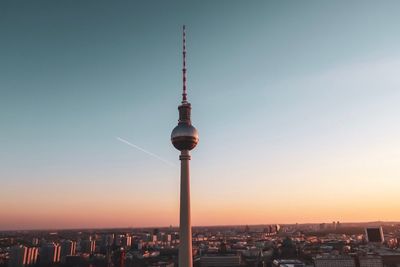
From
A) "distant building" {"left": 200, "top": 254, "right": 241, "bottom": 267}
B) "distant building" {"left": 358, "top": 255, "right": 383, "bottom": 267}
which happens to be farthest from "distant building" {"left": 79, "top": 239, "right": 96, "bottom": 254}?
"distant building" {"left": 358, "top": 255, "right": 383, "bottom": 267}

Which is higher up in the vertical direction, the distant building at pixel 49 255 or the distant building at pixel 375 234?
the distant building at pixel 375 234

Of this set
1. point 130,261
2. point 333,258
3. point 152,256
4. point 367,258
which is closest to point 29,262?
point 130,261

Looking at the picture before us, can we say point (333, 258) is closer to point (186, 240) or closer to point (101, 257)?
point (101, 257)

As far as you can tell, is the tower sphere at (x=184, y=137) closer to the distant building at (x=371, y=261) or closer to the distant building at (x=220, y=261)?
the distant building at (x=371, y=261)

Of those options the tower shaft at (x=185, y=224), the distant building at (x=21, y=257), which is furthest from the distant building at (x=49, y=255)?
the tower shaft at (x=185, y=224)

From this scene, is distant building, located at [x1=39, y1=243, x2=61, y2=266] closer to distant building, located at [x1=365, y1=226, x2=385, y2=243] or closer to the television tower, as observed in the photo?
the television tower

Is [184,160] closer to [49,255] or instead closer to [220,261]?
[220,261]

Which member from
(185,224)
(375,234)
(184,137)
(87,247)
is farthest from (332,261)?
(87,247)
